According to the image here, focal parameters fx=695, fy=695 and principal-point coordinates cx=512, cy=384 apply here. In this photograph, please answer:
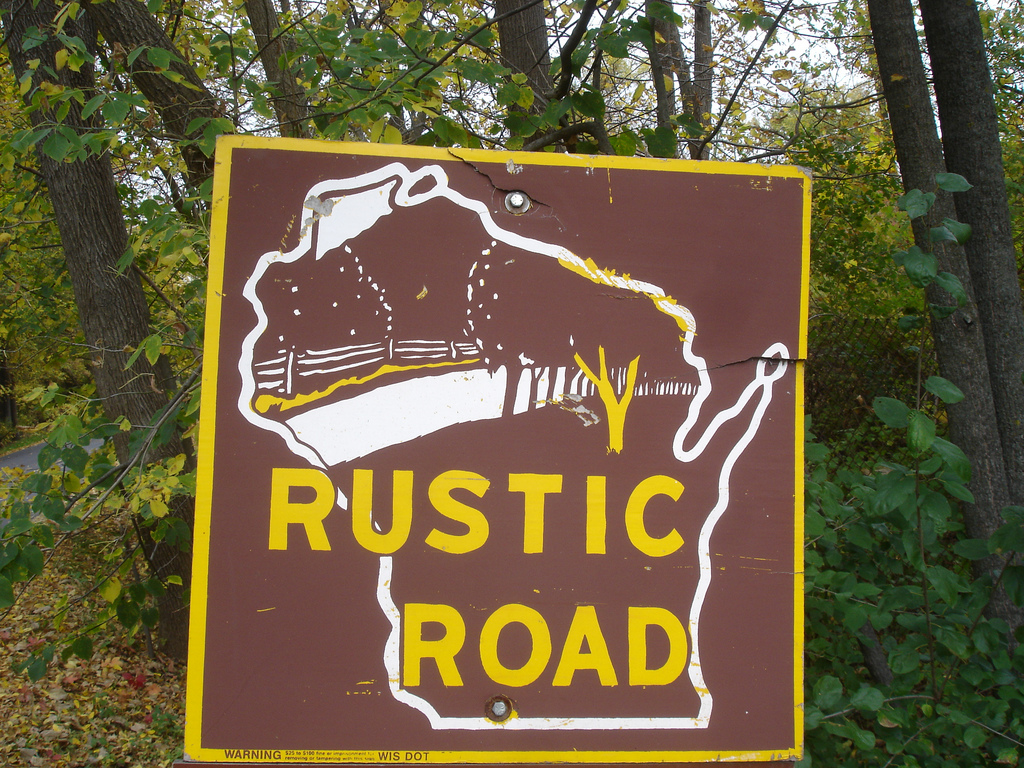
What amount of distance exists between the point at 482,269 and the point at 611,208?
264 millimetres

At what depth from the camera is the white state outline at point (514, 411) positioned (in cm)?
123

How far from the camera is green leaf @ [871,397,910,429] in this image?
1536 mm

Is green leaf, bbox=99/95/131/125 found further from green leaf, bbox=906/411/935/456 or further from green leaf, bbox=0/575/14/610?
green leaf, bbox=906/411/935/456

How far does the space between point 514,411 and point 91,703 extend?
17.0ft

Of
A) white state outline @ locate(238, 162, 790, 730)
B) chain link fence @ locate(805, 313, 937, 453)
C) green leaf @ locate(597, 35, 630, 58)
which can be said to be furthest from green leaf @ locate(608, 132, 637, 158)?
chain link fence @ locate(805, 313, 937, 453)

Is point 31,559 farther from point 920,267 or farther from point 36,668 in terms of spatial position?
point 920,267

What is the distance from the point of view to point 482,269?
127 cm

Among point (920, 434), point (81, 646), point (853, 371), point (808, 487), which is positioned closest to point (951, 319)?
→ point (808, 487)

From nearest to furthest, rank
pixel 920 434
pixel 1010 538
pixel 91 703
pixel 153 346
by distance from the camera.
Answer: pixel 920 434
pixel 1010 538
pixel 153 346
pixel 91 703

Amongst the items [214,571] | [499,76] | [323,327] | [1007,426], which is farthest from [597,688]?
[1007,426]

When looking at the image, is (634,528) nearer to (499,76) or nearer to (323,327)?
(323,327)

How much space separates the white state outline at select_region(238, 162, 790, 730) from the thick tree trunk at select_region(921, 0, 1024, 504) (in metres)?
1.95

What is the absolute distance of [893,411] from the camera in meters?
1.56

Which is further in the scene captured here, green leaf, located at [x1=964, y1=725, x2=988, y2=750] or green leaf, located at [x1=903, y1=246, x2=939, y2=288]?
green leaf, located at [x1=964, y1=725, x2=988, y2=750]
